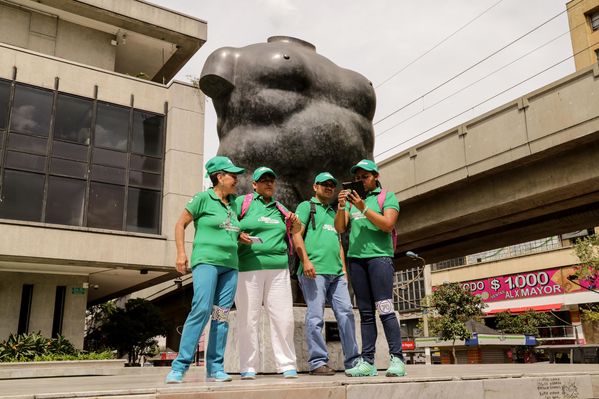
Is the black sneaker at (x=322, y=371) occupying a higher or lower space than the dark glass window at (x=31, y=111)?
lower

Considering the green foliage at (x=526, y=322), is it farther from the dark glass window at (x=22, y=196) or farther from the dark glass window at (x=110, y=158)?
the dark glass window at (x=22, y=196)

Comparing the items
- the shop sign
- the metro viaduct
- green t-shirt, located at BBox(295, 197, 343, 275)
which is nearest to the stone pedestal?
green t-shirt, located at BBox(295, 197, 343, 275)

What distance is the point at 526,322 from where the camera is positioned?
38.8 metres

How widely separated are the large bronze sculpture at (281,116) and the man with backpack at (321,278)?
3.01ft

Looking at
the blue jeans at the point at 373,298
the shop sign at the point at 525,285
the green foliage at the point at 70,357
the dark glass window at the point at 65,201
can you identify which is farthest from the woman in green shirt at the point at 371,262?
the shop sign at the point at 525,285

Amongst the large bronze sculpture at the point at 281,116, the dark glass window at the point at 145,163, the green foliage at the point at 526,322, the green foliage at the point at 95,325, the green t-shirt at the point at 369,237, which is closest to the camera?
the green t-shirt at the point at 369,237

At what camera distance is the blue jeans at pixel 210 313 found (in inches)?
146

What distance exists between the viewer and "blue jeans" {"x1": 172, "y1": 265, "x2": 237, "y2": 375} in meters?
3.70

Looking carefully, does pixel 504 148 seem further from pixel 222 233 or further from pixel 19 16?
pixel 19 16

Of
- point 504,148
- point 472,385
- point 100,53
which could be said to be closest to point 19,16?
point 100,53

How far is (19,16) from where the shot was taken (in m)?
22.2

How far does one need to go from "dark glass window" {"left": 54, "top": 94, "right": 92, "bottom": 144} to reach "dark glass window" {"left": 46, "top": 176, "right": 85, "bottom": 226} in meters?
1.57

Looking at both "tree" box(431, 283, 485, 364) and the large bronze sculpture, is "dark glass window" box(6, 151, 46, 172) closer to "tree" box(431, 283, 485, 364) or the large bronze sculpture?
the large bronze sculpture

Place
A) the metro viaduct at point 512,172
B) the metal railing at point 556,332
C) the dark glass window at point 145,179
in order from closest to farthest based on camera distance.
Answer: the metro viaduct at point 512,172, the dark glass window at point 145,179, the metal railing at point 556,332
